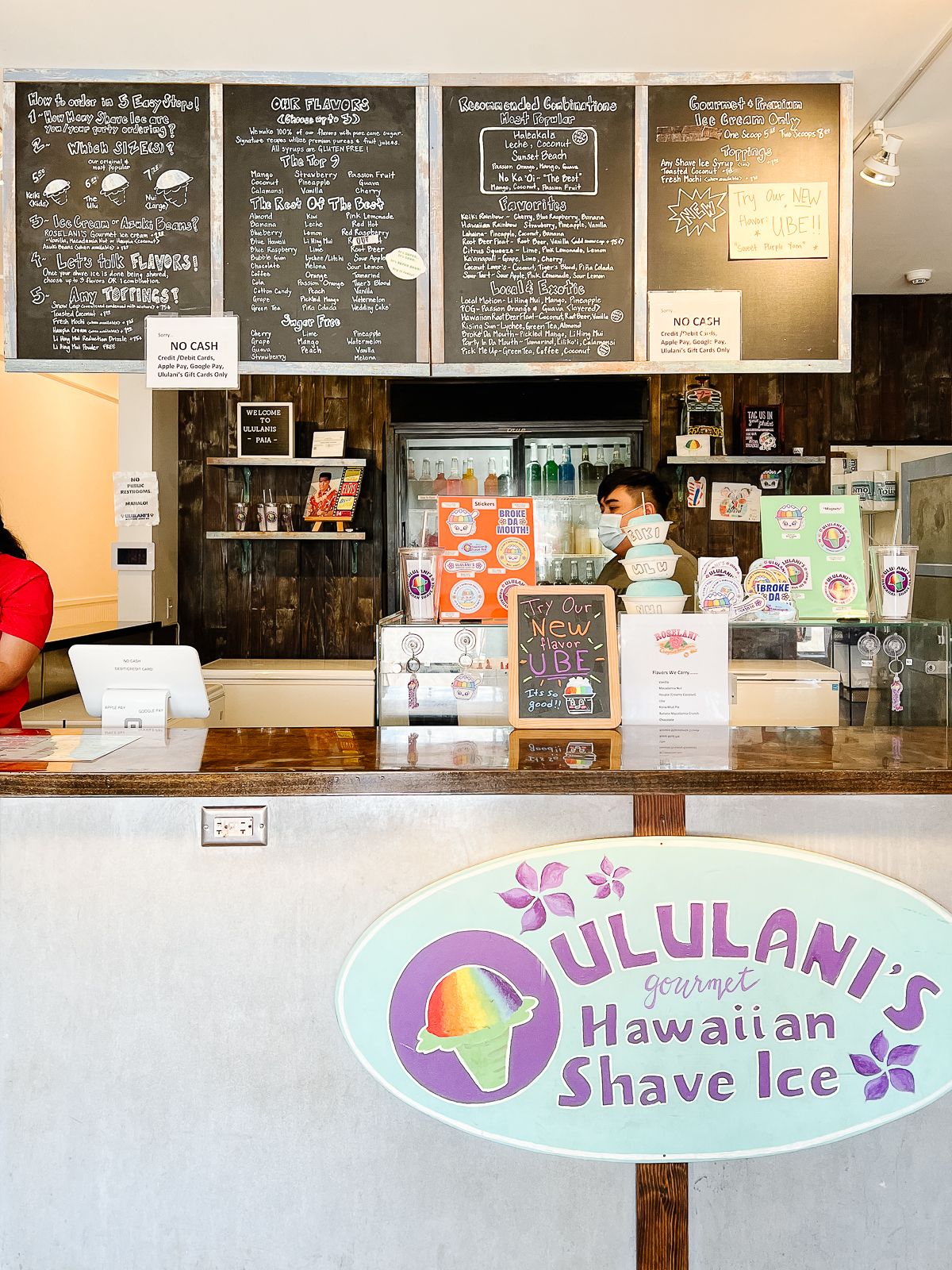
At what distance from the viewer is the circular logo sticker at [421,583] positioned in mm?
2488

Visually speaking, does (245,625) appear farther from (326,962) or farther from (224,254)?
(326,962)

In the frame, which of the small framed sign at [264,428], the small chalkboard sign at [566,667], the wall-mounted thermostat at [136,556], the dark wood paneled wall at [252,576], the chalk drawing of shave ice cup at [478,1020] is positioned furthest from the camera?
the dark wood paneled wall at [252,576]

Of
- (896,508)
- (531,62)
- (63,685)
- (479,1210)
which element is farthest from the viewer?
(896,508)

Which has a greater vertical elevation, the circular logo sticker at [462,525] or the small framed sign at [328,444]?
the small framed sign at [328,444]

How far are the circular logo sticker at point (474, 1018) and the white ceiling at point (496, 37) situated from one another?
2.09m

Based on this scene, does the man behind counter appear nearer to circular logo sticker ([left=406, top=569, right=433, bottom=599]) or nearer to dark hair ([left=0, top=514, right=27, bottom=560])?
circular logo sticker ([left=406, top=569, right=433, bottom=599])

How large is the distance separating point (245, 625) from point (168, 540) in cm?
58

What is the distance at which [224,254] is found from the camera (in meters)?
2.72

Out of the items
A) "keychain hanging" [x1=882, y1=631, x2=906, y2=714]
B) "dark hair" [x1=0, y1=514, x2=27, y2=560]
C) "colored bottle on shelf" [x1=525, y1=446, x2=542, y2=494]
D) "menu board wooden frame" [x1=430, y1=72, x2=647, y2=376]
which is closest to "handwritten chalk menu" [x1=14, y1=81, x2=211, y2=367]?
"dark hair" [x1=0, y1=514, x2=27, y2=560]

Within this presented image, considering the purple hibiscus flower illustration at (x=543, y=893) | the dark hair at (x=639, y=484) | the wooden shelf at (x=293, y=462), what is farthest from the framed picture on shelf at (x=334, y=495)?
the purple hibiscus flower illustration at (x=543, y=893)

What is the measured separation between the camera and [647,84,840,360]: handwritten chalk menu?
271 cm

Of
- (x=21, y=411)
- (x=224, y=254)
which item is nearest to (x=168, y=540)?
(x=21, y=411)

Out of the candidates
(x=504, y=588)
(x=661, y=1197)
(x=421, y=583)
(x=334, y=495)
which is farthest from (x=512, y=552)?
(x=334, y=495)

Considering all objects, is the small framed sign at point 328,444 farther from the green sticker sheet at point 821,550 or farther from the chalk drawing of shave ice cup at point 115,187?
the green sticker sheet at point 821,550
